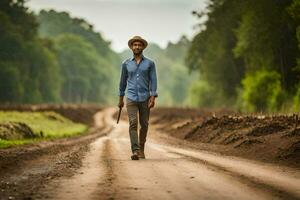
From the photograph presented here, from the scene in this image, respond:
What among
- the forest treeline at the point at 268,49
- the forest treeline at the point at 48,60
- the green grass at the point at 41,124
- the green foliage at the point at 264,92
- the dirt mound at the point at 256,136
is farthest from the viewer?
the forest treeline at the point at 48,60

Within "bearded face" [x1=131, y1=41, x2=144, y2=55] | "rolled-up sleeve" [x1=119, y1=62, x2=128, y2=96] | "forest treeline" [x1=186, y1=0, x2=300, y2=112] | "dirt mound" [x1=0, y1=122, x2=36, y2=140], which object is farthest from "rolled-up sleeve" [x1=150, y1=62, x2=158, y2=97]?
"forest treeline" [x1=186, y1=0, x2=300, y2=112]

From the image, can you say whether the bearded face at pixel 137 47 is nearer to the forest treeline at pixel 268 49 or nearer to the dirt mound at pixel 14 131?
the dirt mound at pixel 14 131

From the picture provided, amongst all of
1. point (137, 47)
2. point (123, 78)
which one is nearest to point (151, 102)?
point (123, 78)

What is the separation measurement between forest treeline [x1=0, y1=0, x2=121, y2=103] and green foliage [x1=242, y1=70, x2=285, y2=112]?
3540 centimetres

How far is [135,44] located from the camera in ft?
41.2

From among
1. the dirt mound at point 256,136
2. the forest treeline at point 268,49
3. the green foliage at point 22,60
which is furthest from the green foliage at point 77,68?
the dirt mound at point 256,136

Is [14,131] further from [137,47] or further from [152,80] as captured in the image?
[137,47]

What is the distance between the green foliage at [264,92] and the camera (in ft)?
161

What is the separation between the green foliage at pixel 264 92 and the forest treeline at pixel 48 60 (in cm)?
3540

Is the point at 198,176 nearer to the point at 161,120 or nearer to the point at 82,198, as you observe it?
the point at 82,198

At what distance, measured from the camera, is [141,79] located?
12.7m

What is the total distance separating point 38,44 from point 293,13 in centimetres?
5818

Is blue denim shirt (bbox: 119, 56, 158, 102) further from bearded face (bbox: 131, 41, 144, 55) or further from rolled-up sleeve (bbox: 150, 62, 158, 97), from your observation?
bearded face (bbox: 131, 41, 144, 55)

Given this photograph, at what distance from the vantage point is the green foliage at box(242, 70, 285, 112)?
161 feet
